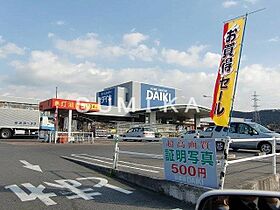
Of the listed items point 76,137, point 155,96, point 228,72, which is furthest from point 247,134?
point 155,96

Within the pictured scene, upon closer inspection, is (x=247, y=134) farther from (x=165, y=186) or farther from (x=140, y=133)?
A: (x=140, y=133)

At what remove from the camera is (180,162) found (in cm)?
723

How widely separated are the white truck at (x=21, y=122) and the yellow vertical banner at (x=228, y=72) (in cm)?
2838

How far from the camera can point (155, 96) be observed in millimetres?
70938

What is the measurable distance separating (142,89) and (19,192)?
61362mm

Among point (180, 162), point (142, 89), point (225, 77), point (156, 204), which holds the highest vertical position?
point (142, 89)

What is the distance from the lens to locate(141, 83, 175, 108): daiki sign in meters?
68.3

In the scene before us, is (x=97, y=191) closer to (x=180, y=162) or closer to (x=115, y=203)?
(x=115, y=203)

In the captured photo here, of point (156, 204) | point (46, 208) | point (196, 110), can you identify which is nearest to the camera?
point (46, 208)

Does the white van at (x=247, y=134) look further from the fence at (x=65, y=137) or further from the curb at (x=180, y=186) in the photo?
the fence at (x=65, y=137)

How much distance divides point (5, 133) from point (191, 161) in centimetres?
3031

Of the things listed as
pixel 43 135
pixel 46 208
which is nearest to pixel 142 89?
pixel 43 135

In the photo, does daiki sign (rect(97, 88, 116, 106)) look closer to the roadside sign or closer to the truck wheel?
the truck wheel


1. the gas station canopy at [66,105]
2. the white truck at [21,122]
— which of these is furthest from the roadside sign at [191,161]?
the white truck at [21,122]
